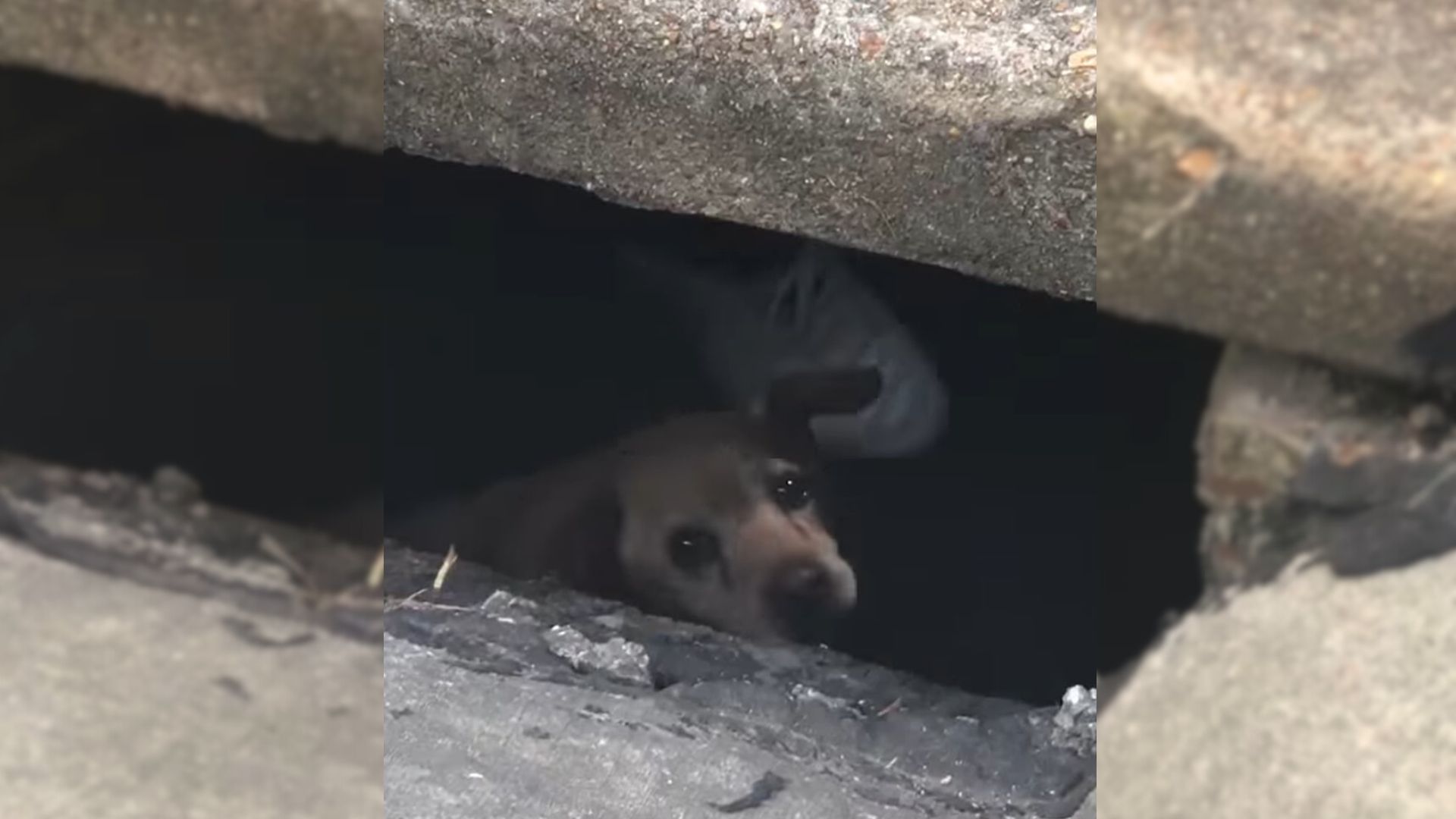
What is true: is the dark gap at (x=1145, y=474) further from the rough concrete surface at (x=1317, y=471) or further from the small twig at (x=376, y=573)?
the small twig at (x=376, y=573)

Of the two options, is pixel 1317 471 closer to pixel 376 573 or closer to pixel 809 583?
pixel 809 583

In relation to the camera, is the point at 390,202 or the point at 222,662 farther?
the point at 222,662

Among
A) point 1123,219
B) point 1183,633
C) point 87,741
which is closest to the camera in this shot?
point 1123,219

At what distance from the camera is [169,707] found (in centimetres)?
95

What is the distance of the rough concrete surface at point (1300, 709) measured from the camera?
80 cm

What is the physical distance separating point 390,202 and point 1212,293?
430mm

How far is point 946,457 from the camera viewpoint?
704 millimetres

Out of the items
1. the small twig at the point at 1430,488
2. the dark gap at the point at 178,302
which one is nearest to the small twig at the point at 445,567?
the dark gap at the point at 178,302

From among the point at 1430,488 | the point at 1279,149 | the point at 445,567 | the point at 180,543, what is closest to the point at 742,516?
the point at 445,567

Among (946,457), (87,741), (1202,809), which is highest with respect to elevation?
(946,457)

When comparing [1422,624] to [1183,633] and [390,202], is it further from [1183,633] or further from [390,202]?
[390,202]

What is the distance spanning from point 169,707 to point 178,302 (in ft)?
0.92

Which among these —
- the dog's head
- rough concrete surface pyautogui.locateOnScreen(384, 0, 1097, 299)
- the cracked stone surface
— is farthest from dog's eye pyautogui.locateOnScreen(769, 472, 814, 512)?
the cracked stone surface

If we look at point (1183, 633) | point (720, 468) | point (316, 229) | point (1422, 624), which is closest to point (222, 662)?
point (316, 229)
